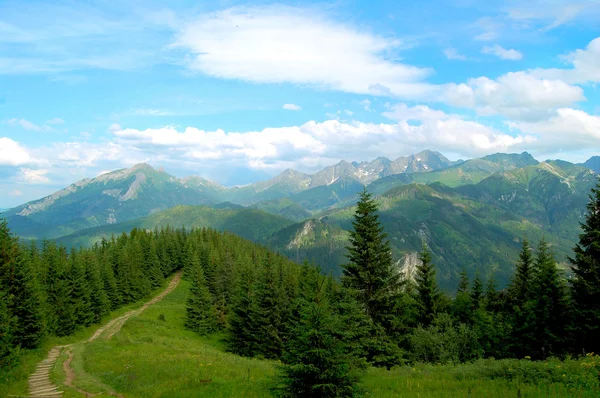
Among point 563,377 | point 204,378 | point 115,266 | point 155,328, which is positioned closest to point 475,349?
point 563,377

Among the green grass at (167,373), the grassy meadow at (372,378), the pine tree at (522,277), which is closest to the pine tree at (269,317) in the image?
the green grass at (167,373)

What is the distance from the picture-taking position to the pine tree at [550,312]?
3429cm

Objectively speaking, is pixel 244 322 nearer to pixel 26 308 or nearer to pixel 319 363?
pixel 26 308

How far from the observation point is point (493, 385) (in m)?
15.8

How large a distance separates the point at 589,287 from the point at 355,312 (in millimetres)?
23277

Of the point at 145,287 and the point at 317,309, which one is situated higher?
the point at 317,309

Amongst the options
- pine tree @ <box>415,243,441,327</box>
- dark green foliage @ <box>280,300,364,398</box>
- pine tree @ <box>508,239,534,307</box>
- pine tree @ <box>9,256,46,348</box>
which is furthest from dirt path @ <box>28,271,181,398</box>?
pine tree @ <box>508,239,534,307</box>

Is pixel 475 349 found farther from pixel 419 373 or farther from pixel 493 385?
pixel 493 385

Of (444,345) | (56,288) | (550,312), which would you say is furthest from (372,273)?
(56,288)

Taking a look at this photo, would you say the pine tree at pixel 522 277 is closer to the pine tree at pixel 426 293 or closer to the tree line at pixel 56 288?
the pine tree at pixel 426 293

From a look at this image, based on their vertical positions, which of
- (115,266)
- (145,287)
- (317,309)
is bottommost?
(145,287)

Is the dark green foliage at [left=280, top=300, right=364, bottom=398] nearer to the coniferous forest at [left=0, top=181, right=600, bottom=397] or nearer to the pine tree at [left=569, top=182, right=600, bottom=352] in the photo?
the coniferous forest at [left=0, top=181, right=600, bottom=397]

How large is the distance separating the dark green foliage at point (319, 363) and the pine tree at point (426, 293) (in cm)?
3579

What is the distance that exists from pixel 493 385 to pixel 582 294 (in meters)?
24.2
